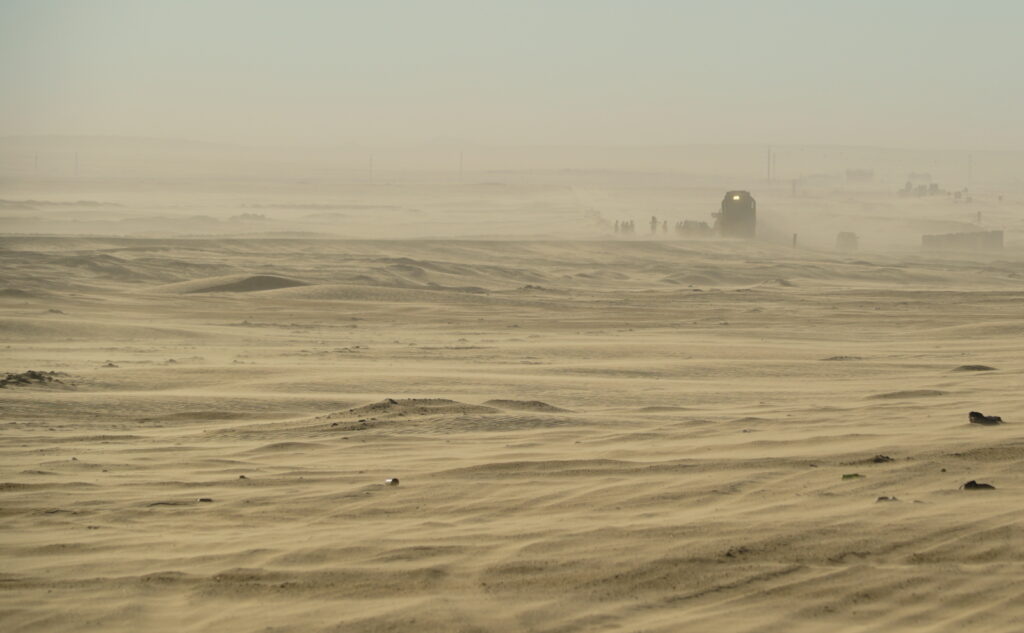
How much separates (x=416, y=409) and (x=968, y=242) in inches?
2160

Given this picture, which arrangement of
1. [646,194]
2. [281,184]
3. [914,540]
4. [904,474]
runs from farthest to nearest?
[281,184]
[646,194]
[904,474]
[914,540]

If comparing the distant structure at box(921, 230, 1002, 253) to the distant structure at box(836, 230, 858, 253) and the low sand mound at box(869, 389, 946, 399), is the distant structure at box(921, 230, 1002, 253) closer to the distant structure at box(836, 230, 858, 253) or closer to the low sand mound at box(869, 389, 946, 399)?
the distant structure at box(836, 230, 858, 253)

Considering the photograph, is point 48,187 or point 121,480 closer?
point 121,480

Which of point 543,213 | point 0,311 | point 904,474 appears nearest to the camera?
point 904,474

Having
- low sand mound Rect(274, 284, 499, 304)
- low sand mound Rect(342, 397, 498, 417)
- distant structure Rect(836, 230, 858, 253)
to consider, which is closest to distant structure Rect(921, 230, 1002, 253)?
distant structure Rect(836, 230, 858, 253)

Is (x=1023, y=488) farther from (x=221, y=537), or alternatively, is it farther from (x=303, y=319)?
(x=303, y=319)

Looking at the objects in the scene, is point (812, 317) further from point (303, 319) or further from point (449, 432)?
point (449, 432)

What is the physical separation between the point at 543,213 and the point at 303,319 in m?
66.1

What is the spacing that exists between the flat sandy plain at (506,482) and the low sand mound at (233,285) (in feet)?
28.8

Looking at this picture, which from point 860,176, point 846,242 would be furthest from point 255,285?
point 860,176

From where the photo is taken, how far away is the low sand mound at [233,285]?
27.4m

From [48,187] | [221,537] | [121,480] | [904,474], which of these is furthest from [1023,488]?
[48,187]

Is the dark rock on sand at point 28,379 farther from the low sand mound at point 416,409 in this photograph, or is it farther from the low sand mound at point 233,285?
the low sand mound at point 233,285

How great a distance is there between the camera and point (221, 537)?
6.15 meters
